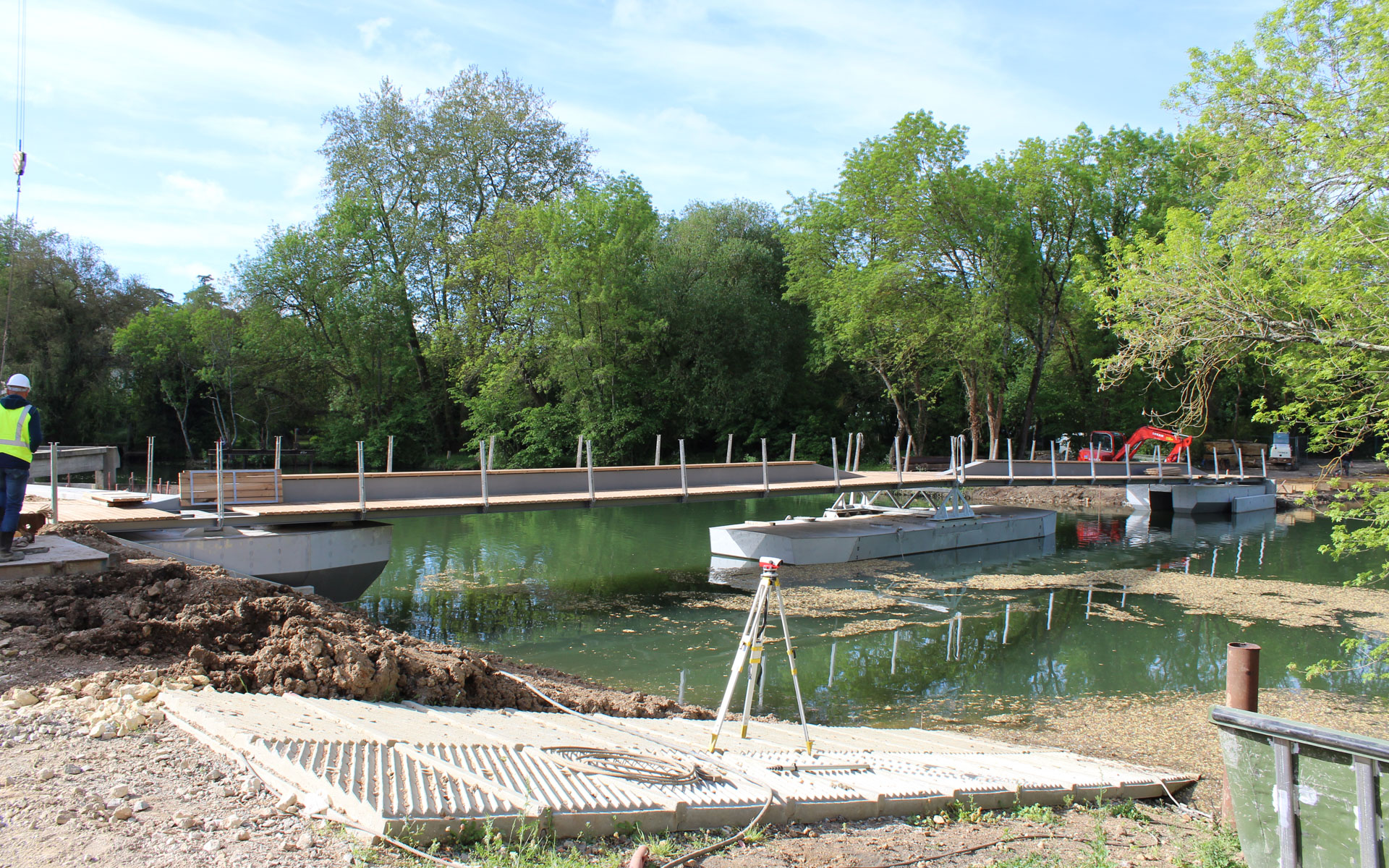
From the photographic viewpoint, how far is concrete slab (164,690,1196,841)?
3.99 m

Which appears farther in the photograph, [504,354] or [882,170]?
[504,354]

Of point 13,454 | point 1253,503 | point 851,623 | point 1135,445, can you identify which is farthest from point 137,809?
point 1253,503

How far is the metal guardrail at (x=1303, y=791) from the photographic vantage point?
3.70 meters

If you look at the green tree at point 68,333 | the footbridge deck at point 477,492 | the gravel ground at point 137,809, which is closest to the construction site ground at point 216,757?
the gravel ground at point 137,809

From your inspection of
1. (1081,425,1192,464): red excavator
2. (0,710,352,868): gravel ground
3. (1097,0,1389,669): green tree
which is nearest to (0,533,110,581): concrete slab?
(0,710,352,868): gravel ground

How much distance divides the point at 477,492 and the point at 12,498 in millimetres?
8694

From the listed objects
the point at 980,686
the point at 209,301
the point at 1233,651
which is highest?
the point at 209,301

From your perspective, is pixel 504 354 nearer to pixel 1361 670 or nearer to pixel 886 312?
pixel 886 312

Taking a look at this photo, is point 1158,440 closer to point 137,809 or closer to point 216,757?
point 216,757

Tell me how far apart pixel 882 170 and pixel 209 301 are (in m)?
40.0

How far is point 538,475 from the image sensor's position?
17.3 m

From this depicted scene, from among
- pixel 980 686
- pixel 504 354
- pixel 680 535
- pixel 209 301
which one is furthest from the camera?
pixel 209 301

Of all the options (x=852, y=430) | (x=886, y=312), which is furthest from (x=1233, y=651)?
(x=852, y=430)

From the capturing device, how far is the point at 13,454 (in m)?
8.27
